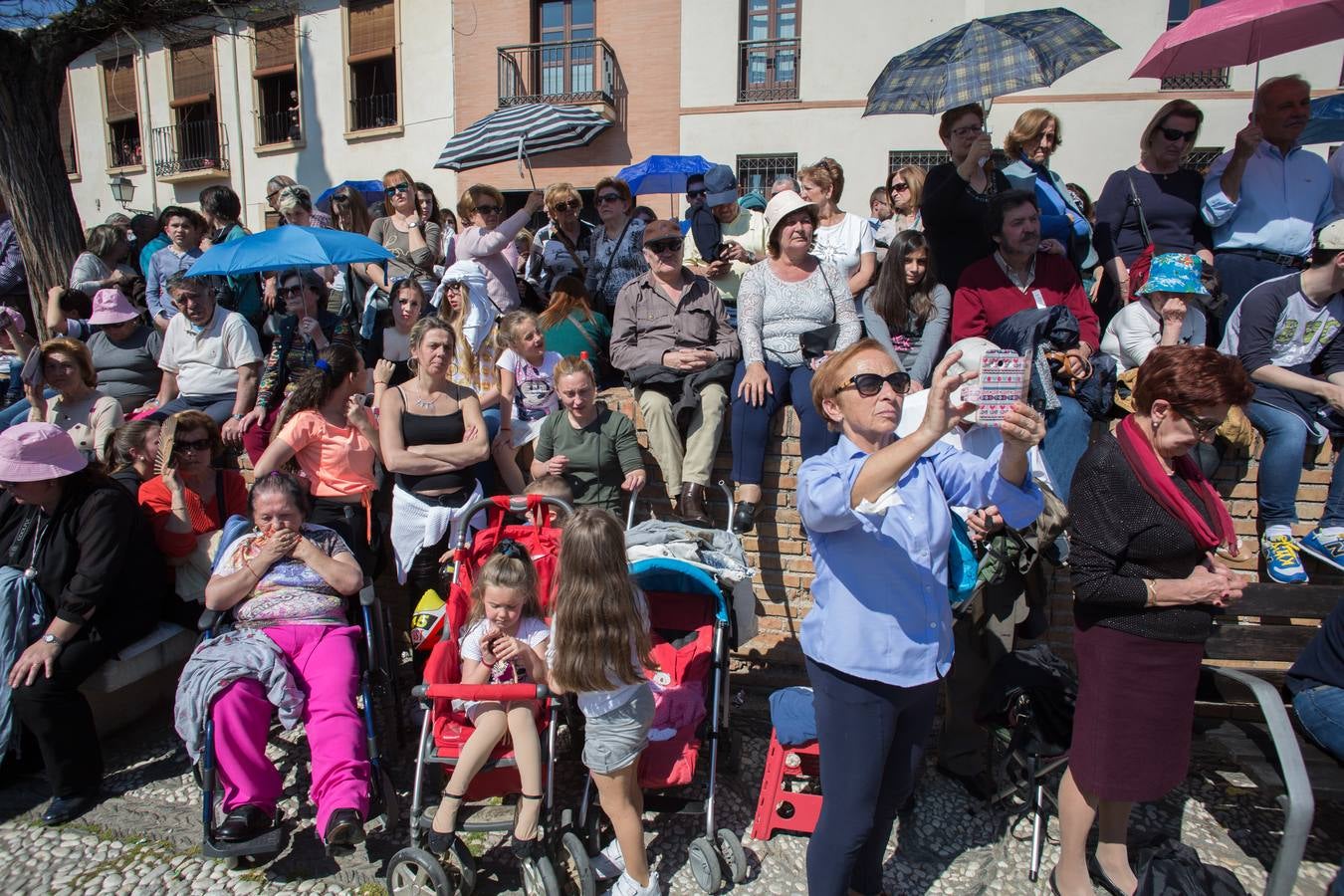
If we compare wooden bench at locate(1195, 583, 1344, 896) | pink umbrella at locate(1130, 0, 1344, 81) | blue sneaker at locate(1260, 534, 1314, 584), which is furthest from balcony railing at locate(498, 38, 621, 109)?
wooden bench at locate(1195, 583, 1344, 896)

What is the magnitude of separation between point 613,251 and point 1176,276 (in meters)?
3.66

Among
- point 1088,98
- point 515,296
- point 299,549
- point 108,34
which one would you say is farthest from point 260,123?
point 299,549

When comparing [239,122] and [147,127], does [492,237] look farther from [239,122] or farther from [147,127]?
[147,127]

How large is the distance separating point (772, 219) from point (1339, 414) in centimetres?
313

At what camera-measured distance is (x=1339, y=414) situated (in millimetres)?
4109

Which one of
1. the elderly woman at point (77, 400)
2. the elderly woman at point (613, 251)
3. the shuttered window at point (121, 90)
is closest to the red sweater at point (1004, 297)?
the elderly woman at point (613, 251)

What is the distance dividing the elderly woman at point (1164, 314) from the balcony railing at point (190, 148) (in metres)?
20.5

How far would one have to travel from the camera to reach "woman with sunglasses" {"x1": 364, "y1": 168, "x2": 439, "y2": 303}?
6.82 meters

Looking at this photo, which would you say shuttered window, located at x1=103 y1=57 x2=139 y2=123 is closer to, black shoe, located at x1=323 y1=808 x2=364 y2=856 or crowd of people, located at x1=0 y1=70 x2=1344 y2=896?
crowd of people, located at x1=0 y1=70 x2=1344 y2=896

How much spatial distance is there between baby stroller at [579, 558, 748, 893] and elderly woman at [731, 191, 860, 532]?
2.57 feet

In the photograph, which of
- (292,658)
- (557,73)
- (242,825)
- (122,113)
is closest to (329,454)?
(292,658)

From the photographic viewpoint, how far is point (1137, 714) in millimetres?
2605

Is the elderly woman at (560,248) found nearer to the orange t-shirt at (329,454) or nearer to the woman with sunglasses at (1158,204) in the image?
the orange t-shirt at (329,454)

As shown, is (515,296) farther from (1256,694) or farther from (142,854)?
(1256,694)
